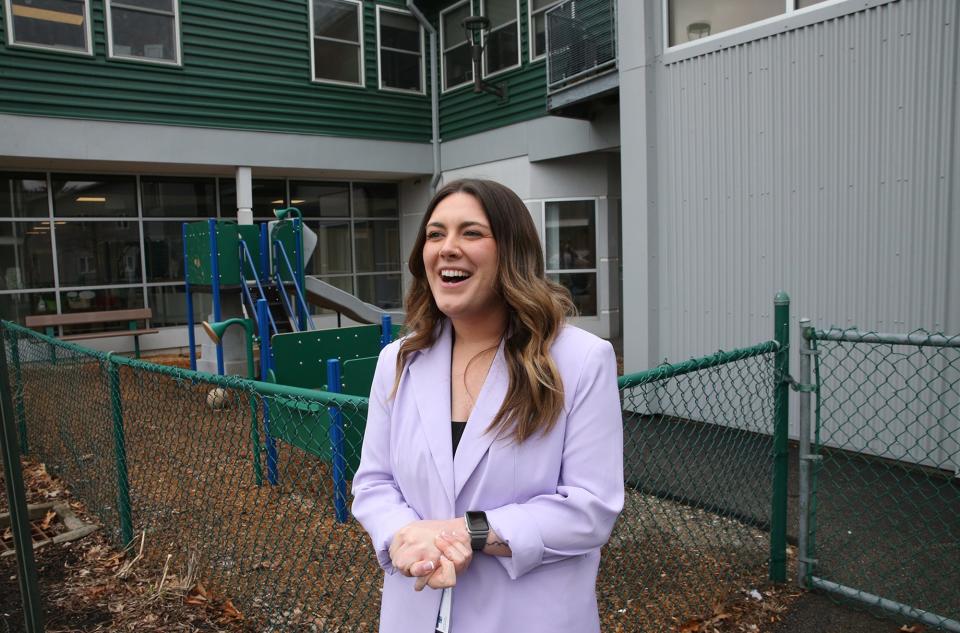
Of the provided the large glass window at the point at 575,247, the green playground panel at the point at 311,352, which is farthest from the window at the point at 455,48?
the green playground panel at the point at 311,352

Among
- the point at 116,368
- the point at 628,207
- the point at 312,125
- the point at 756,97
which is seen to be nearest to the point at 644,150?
the point at 628,207

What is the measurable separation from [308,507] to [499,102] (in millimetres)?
9008

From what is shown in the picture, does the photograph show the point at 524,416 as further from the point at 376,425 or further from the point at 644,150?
the point at 644,150

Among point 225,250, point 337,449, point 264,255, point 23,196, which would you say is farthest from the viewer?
point 23,196

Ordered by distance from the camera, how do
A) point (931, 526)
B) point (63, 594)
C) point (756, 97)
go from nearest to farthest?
point (63, 594) → point (931, 526) → point (756, 97)

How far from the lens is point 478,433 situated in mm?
1551

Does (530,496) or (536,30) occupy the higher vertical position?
(536,30)

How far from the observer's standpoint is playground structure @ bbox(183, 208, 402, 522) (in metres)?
Answer: 5.05

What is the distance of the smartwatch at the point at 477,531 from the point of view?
1458 mm

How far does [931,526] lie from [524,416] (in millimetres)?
4178

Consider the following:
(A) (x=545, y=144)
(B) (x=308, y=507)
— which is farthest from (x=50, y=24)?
(B) (x=308, y=507)

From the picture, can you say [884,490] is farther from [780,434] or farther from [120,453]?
[120,453]

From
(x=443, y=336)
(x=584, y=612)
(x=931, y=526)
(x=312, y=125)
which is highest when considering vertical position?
(x=312, y=125)

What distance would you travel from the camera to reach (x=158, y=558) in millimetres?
4113
